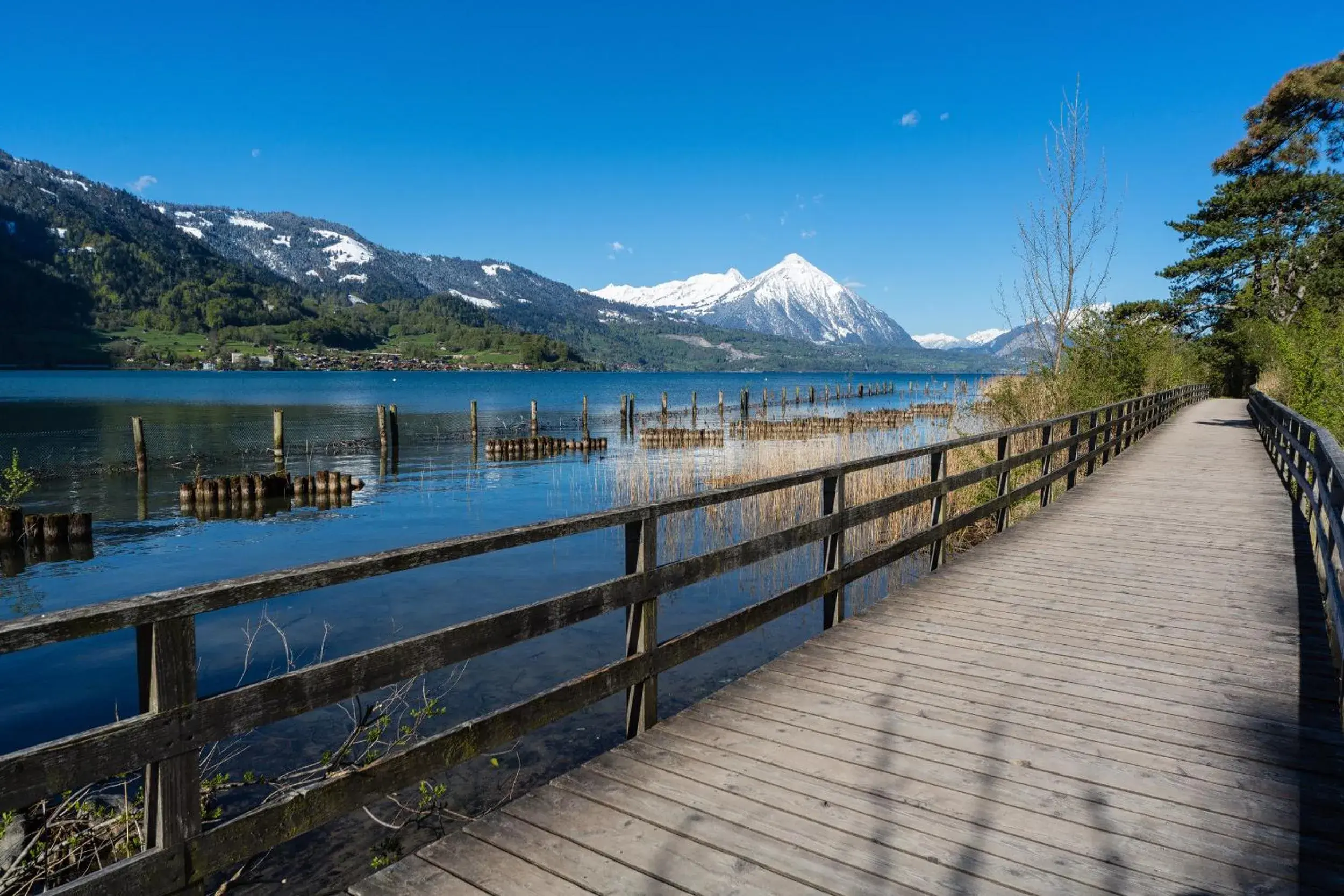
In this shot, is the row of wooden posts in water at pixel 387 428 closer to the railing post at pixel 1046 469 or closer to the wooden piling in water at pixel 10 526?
the wooden piling in water at pixel 10 526

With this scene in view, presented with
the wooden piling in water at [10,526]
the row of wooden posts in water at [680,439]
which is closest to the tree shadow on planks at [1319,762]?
the wooden piling in water at [10,526]

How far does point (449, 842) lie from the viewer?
11.3ft

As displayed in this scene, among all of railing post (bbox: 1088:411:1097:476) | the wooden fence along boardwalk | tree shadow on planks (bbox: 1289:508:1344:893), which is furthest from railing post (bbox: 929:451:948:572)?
railing post (bbox: 1088:411:1097:476)

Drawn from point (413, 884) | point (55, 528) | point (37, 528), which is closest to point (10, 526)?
point (37, 528)

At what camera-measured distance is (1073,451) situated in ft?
46.2

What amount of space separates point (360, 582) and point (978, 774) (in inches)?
536

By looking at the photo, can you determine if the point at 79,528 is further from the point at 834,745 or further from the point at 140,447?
the point at 834,745

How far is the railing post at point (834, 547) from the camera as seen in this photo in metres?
6.52

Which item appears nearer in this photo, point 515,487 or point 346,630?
point 346,630

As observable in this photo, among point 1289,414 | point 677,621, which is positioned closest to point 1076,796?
point 677,621

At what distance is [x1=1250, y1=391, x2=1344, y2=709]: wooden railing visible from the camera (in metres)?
4.88

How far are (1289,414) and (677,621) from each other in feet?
36.3

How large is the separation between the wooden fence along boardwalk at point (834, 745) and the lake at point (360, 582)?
278 cm

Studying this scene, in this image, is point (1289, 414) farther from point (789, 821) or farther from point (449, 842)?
point (449, 842)
